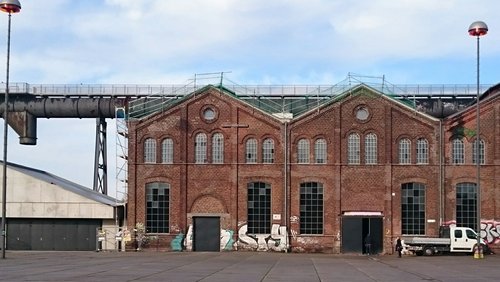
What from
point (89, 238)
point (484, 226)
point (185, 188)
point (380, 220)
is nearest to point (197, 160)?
point (185, 188)

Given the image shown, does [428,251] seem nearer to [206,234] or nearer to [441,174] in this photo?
[441,174]

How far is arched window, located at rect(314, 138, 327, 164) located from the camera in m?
52.7

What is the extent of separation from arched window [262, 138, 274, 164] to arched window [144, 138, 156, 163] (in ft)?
26.7

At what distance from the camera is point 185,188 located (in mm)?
52750

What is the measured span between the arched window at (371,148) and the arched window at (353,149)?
651mm

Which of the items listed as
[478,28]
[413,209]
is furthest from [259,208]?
[478,28]

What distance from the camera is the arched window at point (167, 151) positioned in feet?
174

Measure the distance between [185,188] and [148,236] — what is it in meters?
4.45

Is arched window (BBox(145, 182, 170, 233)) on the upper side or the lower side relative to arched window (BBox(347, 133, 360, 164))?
lower

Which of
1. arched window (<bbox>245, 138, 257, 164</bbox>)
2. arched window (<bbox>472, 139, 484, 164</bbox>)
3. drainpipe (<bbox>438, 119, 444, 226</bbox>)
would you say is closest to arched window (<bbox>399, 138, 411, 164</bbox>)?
drainpipe (<bbox>438, 119, 444, 226</bbox>)

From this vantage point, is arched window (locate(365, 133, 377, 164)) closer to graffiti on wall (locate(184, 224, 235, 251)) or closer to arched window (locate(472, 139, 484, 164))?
arched window (locate(472, 139, 484, 164))

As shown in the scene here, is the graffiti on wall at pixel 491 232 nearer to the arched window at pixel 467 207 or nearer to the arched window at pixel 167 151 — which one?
the arched window at pixel 467 207

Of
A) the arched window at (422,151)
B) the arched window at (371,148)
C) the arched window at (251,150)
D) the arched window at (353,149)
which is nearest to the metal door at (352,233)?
the arched window at (353,149)

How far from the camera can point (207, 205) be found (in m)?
52.7
